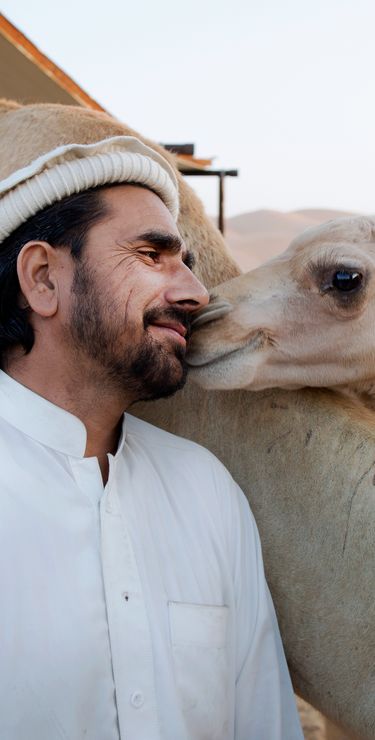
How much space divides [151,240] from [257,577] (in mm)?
827

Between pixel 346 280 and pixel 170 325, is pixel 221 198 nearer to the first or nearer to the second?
pixel 346 280

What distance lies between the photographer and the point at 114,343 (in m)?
1.85

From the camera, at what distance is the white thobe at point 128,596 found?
156cm

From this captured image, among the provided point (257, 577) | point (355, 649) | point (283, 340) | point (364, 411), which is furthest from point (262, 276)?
point (355, 649)

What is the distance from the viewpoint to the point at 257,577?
2.01 m

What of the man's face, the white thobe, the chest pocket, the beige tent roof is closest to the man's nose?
the man's face

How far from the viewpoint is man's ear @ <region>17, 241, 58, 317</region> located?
187 cm

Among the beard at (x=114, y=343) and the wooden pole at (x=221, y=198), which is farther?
the wooden pole at (x=221, y=198)

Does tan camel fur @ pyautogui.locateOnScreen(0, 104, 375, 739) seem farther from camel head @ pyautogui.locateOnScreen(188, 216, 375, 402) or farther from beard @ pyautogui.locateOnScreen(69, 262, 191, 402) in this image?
beard @ pyautogui.locateOnScreen(69, 262, 191, 402)

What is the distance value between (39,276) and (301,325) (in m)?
0.71

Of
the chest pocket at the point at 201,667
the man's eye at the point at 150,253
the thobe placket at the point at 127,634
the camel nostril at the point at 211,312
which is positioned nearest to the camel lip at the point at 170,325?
the man's eye at the point at 150,253

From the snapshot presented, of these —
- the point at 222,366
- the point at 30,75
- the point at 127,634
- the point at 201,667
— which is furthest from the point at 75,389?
the point at 30,75

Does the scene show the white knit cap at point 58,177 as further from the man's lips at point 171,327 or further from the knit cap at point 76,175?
the man's lips at point 171,327

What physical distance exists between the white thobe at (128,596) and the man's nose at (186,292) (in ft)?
1.12
